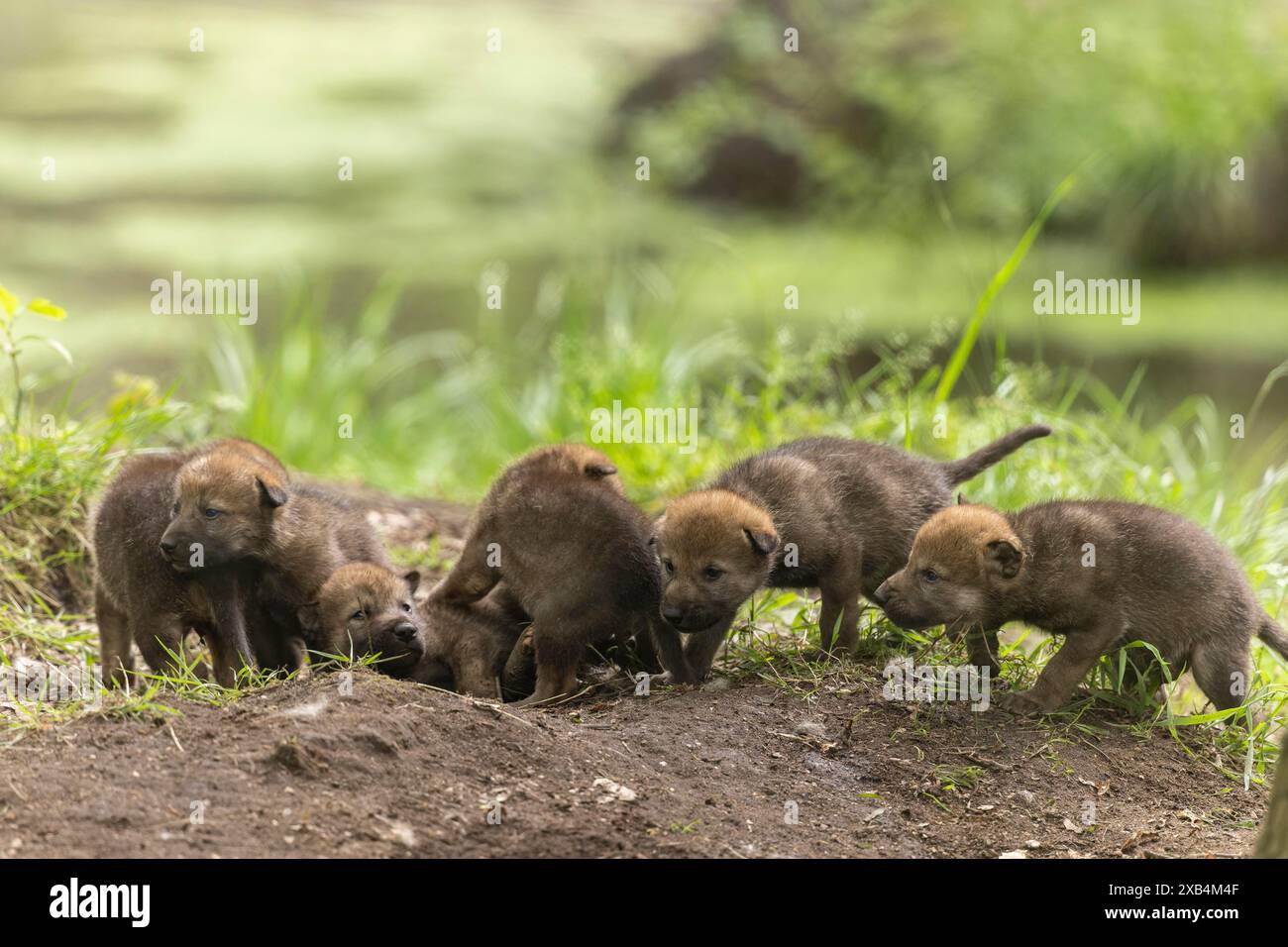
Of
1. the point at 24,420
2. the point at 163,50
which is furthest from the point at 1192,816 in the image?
the point at 163,50

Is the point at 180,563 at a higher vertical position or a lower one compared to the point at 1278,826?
higher

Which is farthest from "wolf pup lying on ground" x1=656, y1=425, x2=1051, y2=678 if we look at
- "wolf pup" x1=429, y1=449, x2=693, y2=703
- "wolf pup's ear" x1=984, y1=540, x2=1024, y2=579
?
"wolf pup's ear" x1=984, y1=540, x2=1024, y2=579

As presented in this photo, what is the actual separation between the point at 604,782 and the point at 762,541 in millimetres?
1094

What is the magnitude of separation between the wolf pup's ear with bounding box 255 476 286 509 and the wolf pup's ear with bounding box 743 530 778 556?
1545 mm

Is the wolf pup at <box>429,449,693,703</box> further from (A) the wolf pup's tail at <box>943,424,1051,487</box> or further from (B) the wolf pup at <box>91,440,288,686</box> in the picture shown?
(A) the wolf pup's tail at <box>943,424,1051,487</box>

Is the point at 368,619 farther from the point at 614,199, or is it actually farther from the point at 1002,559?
the point at 614,199

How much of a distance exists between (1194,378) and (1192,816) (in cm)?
771

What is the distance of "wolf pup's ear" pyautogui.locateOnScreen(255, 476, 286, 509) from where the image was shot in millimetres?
4879

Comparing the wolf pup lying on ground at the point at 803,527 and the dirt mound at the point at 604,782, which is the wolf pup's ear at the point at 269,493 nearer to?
the dirt mound at the point at 604,782

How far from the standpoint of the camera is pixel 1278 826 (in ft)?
11.0

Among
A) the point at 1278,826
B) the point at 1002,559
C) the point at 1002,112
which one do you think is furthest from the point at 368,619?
the point at 1002,112

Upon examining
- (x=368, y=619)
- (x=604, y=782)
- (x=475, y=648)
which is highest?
(x=368, y=619)

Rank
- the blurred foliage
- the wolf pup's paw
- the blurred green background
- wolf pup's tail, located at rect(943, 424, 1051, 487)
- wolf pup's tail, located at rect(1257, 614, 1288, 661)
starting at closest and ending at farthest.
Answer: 1. the wolf pup's paw
2. wolf pup's tail, located at rect(1257, 614, 1288, 661)
3. wolf pup's tail, located at rect(943, 424, 1051, 487)
4. the blurred green background
5. the blurred foliage

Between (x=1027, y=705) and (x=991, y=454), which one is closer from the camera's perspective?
(x=1027, y=705)
